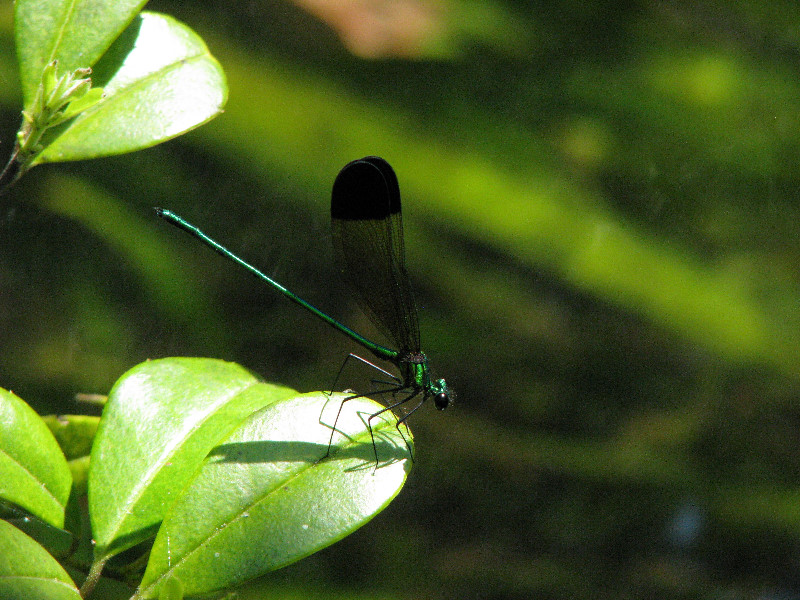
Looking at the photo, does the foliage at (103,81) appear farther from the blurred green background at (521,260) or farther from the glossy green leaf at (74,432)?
the blurred green background at (521,260)

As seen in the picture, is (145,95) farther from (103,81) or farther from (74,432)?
(74,432)

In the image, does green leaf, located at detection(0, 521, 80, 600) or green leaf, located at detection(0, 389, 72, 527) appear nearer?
green leaf, located at detection(0, 521, 80, 600)

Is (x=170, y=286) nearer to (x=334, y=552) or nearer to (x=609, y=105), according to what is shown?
(x=334, y=552)

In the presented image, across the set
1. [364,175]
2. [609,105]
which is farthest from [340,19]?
[364,175]

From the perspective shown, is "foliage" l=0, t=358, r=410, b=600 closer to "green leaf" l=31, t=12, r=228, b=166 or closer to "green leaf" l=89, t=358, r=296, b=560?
"green leaf" l=89, t=358, r=296, b=560

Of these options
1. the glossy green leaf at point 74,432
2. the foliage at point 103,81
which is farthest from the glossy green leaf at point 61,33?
the glossy green leaf at point 74,432

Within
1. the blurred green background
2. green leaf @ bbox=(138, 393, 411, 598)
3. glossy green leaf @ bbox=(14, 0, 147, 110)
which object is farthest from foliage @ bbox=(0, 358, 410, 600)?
the blurred green background

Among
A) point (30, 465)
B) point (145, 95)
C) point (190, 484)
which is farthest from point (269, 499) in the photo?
point (145, 95)
